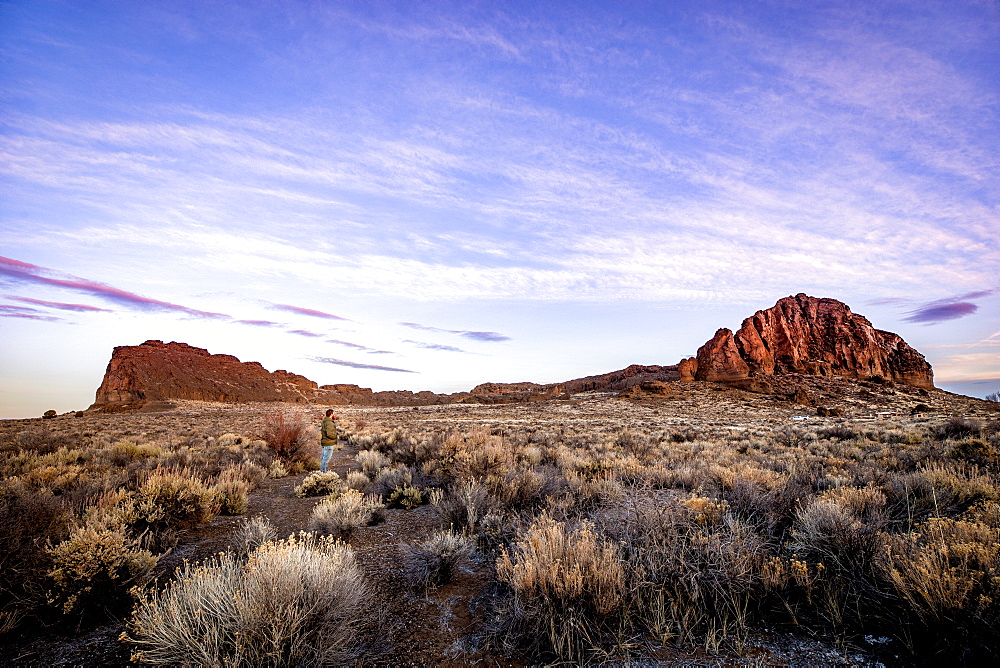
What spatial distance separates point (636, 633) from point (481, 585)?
174cm

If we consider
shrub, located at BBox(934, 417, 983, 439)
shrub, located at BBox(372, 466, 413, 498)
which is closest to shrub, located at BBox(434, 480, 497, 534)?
shrub, located at BBox(372, 466, 413, 498)

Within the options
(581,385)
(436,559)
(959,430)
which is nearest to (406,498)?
(436,559)

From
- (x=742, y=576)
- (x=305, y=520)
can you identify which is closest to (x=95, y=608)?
(x=305, y=520)

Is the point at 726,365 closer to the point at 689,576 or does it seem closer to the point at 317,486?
the point at 317,486

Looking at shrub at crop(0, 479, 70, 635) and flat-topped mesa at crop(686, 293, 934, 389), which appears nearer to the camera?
shrub at crop(0, 479, 70, 635)

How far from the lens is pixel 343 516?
623 centimetres

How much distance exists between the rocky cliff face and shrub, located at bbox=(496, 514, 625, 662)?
8759 centimetres

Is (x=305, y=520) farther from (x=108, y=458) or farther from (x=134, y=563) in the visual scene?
(x=108, y=458)

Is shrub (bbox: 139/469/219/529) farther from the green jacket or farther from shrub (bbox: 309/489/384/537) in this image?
the green jacket

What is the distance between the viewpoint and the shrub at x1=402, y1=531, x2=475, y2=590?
459cm

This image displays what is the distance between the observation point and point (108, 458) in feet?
36.9

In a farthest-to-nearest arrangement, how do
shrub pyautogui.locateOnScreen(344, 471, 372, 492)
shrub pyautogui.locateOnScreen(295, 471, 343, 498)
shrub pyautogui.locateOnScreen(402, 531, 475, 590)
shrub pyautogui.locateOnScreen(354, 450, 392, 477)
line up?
shrub pyautogui.locateOnScreen(354, 450, 392, 477) < shrub pyautogui.locateOnScreen(344, 471, 372, 492) < shrub pyautogui.locateOnScreen(295, 471, 343, 498) < shrub pyautogui.locateOnScreen(402, 531, 475, 590)

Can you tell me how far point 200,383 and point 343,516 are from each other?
4133 inches

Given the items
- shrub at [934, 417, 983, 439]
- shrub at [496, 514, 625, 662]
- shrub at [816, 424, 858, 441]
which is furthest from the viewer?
shrub at [816, 424, 858, 441]
